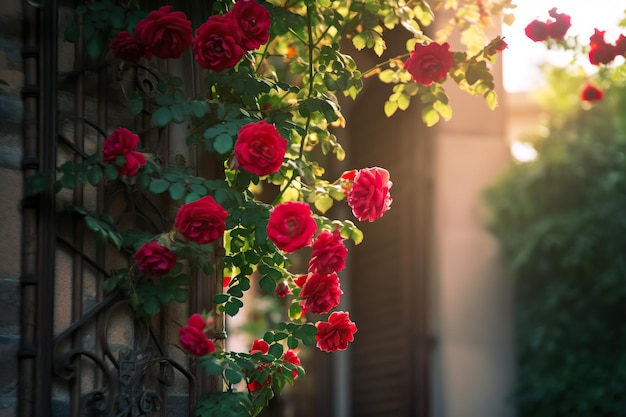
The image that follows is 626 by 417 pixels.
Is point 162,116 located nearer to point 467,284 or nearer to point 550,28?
point 550,28

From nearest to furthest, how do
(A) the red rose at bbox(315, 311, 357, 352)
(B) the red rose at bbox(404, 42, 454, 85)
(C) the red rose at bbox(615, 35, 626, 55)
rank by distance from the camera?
(A) the red rose at bbox(315, 311, 357, 352) → (B) the red rose at bbox(404, 42, 454, 85) → (C) the red rose at bbox(615, 35, 626, 55)

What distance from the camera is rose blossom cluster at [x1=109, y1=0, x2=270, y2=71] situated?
9.78 ft

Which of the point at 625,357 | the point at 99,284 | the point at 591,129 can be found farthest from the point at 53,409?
the point at 591,129

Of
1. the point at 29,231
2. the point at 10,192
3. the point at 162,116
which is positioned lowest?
the point at 29,231

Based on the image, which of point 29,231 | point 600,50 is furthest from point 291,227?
point 600,50

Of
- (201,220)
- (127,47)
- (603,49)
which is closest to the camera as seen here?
(201,220)

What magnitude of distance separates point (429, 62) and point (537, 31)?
0.62m

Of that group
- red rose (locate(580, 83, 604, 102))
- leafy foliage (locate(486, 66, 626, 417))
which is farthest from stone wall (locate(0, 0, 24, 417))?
leafy foliage (locate(486, 66, 626, 417))

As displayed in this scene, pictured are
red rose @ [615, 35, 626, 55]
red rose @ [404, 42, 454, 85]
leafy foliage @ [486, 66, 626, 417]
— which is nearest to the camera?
red rose @ [404, 42, 454, 85]

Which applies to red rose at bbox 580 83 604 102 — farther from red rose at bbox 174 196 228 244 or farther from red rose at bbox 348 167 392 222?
red rose at bbox 174 196 228 244

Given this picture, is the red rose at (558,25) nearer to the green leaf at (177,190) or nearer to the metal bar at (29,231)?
the green leaf at (177,190)

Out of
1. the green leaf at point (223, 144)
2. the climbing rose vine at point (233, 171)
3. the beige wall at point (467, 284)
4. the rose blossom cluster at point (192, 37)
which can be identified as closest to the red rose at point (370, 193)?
the climbing rose vine at point (233, 171)

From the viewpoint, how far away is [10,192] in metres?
2.96

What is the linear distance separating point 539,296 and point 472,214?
694 mm
